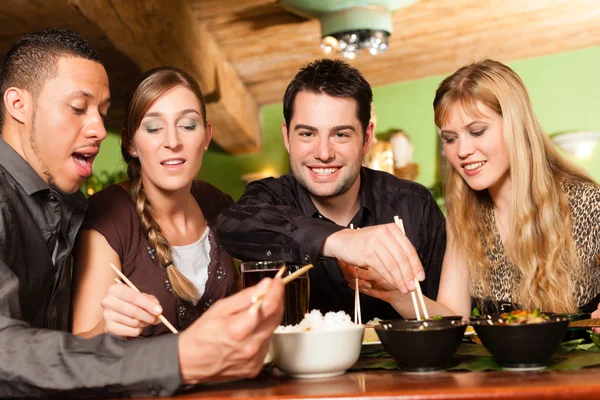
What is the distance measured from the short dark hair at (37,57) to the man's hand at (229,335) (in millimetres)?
1064

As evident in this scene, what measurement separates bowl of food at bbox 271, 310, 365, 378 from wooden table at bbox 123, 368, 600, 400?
0.08 feet

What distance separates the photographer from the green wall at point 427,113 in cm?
614

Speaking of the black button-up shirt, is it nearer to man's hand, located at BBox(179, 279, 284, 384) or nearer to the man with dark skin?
the man with dark skin

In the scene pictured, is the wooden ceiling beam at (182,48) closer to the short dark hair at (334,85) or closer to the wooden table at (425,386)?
the short dark hair at (334,85)

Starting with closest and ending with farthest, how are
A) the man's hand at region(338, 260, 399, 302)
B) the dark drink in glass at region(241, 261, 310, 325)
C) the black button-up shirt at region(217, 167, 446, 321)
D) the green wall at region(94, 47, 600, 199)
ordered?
the dark drink in glass at region(241, 261, 310, 325) → the man's hand at region(338, 260, 399, 302) → the black button-up shirt at region(217, 167, 446, 321) → the green wall at region(94, 47, 600, 199)

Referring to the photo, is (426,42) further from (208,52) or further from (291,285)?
(291,285)

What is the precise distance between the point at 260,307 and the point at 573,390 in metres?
0.56

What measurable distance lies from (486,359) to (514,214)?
1057 millimetres

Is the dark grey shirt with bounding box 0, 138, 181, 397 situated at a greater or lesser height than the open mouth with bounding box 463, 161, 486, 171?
lesser

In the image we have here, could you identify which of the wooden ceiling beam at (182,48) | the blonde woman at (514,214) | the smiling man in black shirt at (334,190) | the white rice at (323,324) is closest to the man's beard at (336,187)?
the smiling man in black shirt at (334,190)

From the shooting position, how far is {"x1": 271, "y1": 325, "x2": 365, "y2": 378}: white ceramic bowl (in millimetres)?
1419

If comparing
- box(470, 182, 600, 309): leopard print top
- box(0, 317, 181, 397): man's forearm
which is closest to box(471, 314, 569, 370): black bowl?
box(0, 317, 181, 397): man's forearm

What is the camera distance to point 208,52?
5469 mm

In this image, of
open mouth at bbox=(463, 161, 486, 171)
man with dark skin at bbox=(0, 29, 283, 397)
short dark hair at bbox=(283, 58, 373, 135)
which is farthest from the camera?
short dark hair at bbox=(283, 58, 373, 135)
